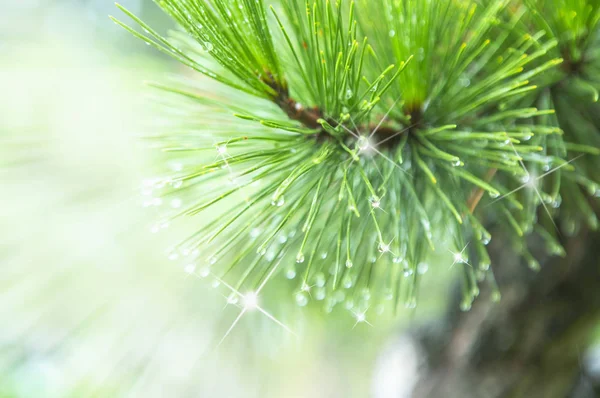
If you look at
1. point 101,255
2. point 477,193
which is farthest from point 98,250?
point 477,193

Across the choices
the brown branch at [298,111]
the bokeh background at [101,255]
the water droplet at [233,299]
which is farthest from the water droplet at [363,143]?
the bokeh background at [101,255]

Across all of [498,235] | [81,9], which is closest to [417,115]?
[498,235]

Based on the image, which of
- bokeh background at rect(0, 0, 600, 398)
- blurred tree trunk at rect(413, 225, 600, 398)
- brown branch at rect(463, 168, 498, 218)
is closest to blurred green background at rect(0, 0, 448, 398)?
bokeh background at rect(0, 0, 600, 398)

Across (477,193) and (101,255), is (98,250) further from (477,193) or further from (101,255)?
(477,193)

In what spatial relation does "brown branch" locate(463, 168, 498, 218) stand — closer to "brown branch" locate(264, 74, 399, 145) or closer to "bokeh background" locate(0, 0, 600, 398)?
"brown branch" locate(264, 74, 399, 145)

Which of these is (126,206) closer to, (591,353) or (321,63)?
(321,63)

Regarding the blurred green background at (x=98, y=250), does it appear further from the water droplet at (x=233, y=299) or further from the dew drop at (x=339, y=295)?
the water droplet at (x=233, y=299)

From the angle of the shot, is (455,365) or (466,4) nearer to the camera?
(466,4)
